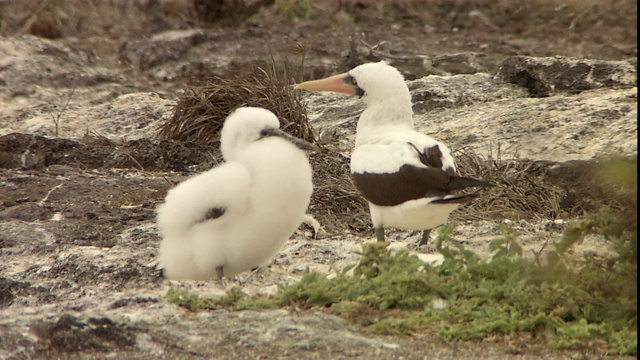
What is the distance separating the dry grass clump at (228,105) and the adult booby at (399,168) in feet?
7.26

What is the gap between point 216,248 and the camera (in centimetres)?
560

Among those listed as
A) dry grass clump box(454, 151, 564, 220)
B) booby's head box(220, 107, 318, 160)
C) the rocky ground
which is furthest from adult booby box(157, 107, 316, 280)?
dry grass clump box(454, 151, 564, 220)

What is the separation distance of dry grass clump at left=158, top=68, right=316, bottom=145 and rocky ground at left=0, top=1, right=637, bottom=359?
25 cm

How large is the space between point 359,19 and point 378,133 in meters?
9.79

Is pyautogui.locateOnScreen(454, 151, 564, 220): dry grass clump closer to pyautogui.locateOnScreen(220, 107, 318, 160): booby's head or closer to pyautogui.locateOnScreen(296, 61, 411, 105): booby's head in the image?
pyautogui.locateOnScreen(296, 61, 411, 105): booby's head

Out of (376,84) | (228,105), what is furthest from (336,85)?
(228,105)

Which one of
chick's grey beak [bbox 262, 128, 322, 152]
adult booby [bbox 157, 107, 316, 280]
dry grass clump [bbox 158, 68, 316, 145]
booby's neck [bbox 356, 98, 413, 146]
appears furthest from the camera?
dry grass clump [bbox 158, 68, 316, 145]

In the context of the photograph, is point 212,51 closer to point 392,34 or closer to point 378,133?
point 392,34

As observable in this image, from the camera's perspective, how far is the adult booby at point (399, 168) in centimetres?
556

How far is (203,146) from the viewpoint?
8.71 m

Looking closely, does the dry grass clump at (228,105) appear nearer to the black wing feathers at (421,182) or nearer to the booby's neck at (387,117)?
the booby's neck at (387,117)

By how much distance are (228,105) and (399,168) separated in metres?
3.42

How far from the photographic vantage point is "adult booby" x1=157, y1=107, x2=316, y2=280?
18.0 feet

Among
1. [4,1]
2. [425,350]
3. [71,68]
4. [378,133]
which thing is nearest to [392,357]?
[425,350]
